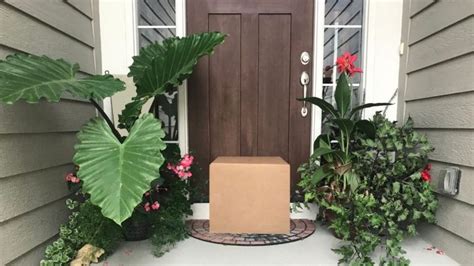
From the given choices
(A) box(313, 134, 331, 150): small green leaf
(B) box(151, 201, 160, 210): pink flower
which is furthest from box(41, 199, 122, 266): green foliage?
(A) box(313, 134, 331, 150): small green leaf

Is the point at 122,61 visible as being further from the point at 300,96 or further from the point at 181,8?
the point at 300,96

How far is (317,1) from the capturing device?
5.98 feet

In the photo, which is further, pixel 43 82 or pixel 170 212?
pixel 170 212

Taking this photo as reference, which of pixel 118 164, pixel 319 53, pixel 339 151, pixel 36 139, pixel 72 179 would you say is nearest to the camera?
pixel 118 164

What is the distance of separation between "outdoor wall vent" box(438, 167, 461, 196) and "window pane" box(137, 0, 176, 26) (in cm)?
176

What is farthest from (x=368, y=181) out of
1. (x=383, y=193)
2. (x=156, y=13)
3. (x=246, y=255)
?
(x=156, y=13)

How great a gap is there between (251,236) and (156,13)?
151cm

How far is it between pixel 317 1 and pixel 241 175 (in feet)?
3.97

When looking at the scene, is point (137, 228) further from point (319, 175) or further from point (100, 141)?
point (319, 175)

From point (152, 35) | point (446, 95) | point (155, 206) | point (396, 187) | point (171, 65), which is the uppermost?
point (152, 35)

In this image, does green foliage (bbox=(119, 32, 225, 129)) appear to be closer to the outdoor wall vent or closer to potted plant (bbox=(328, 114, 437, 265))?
potted plant (bbox=(328, 114, 437, 265))

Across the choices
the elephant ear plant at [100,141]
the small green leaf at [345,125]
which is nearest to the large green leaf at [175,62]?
the elephant ear plant at [100,141]

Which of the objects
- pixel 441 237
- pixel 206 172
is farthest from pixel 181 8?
pixel 441 237

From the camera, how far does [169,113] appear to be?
6.31ft
